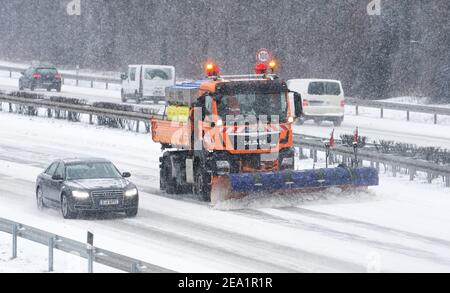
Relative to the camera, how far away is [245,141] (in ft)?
73.8

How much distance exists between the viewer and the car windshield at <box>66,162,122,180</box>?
21969 mm

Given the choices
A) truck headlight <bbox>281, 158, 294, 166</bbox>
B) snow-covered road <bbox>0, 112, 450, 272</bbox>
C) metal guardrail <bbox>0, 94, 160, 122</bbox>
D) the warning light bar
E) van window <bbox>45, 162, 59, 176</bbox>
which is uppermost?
the warning light bar

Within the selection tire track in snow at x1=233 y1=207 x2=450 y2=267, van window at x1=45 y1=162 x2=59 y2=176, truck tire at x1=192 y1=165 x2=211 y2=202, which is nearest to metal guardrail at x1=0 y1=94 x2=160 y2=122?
truck tire at x1=192 y1=165 x2=211 y2=202

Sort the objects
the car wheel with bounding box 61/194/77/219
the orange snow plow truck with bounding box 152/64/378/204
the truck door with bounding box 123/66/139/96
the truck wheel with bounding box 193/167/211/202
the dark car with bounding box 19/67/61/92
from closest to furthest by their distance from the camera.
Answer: the car wheel with bounding box 61/194/77/219
the orange snow plow truck with bounding box 152/64/378/204
the truck wheel with bounding box 193/167/211/202
the truck door with bounding box 123/66/139/96
the dark car with bounding box 19/67/61/92

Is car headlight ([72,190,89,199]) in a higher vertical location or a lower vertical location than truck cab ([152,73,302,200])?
lower

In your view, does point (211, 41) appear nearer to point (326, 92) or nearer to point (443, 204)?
point (326, 92)

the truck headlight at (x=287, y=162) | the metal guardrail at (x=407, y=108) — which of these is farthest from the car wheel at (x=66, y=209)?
the metal guardrail at (x=407, y=108)

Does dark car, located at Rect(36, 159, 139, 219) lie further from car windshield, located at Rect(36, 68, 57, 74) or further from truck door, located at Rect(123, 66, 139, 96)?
car windshield, located at Rect(36, 68, 57, 74)

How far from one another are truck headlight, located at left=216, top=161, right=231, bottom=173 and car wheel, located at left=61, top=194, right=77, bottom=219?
3070 mm

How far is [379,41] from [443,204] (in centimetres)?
3228

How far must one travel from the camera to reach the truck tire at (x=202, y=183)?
22.8 m

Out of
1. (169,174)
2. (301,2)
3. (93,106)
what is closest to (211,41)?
(301,2)

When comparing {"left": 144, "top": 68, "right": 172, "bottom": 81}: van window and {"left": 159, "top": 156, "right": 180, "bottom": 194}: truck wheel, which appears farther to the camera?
{"left": 144, "top": 68, "right": 172, "bottom": 81}: van window

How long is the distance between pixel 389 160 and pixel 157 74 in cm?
2521
